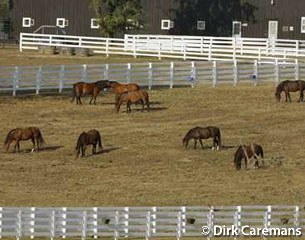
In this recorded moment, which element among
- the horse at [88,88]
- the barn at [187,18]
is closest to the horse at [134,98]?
the horse at [88,88]

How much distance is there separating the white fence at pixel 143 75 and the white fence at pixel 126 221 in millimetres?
25238

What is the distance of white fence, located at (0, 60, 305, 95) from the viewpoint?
50.5 metres

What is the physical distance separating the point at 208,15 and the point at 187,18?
5.23 feet

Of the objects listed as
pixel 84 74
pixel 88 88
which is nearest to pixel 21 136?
pixel 88 88

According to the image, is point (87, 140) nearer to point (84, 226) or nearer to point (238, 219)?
point (84, 226)

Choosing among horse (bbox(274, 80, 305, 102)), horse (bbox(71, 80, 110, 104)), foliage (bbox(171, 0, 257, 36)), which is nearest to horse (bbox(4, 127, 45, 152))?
horse (bbox(71, 80, 110, 104))

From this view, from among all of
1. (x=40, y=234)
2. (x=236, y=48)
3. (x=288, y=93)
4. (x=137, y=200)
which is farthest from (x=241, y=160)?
(x=236, y=48)

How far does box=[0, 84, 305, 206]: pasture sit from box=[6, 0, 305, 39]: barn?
26.7m

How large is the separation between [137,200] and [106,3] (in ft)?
159

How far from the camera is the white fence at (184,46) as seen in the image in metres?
64.8

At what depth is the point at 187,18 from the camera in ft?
262

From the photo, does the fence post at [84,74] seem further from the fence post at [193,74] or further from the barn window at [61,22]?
the barn window at [61,22]

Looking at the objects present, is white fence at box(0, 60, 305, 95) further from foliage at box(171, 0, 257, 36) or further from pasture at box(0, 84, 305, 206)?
foliage at box(171, 0, 257, 36)

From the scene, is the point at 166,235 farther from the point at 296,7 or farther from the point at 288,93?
the point at 296,7
